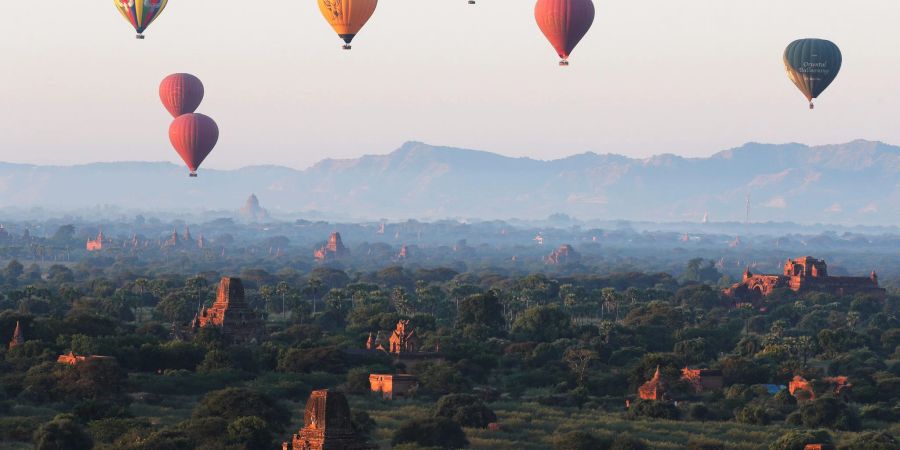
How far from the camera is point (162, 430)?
8475 cm

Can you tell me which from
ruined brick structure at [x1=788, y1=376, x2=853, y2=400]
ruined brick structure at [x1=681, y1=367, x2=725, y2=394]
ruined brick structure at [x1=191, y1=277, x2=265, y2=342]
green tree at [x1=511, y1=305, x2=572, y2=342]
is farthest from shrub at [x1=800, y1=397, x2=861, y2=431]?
green tree at [x1=511, y1=305, x2=572, y2=342]

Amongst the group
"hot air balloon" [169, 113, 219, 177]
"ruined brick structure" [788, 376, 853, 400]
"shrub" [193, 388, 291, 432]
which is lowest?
"ruined brick structure" [788, 376, 853, 400]

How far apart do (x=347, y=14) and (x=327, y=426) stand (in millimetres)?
65147

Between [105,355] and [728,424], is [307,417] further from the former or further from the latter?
[105,355]

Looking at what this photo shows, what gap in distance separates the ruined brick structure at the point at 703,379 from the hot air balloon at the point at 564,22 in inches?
869

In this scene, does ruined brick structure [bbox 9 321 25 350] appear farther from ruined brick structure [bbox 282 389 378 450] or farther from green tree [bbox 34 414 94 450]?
ruined brick structure [bbox 282 389 378 450]

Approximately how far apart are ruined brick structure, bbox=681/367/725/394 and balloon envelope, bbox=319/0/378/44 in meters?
29.9

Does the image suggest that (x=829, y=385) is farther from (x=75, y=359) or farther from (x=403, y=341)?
(x=75, y=359)

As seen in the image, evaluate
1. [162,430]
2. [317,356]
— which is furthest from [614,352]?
[162,430]

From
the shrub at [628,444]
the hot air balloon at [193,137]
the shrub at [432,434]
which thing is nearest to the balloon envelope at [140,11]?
the hot air balloon at [193,137]

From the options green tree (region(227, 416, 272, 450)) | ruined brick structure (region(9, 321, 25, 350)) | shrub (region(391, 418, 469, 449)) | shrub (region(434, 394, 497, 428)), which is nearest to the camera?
green tree (region(227, 416, 272, 450))

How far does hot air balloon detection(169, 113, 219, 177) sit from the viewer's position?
516 ft

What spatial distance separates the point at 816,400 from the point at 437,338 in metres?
39.4

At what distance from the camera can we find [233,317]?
452 feet
